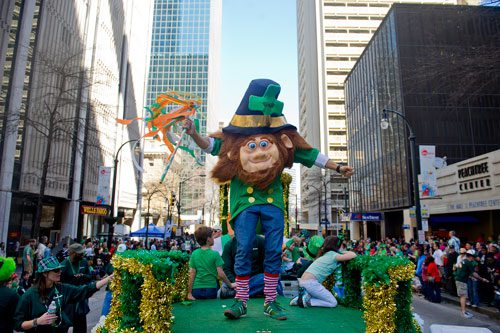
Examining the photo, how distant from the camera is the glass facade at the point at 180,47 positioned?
105250 mm

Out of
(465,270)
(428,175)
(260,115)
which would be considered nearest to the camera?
(260,115)

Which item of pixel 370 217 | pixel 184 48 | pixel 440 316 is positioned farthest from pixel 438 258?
pixel 184 48

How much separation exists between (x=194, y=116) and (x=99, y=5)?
37.1m

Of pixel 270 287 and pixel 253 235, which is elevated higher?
pixel 253 235

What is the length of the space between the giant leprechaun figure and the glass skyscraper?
96102mm

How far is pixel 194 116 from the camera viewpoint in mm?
5215

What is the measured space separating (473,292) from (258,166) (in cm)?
995

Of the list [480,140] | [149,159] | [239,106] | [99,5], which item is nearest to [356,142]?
[480,140]

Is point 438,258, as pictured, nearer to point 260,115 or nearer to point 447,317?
point 447,317

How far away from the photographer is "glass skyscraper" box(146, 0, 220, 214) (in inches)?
4144

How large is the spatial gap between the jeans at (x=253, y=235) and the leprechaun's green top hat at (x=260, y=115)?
3.55 ft

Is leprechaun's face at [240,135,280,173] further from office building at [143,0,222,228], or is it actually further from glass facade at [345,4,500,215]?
office building at [143,0,222,228]

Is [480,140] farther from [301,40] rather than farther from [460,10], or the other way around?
[301,40]

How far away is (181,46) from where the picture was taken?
110312mm
